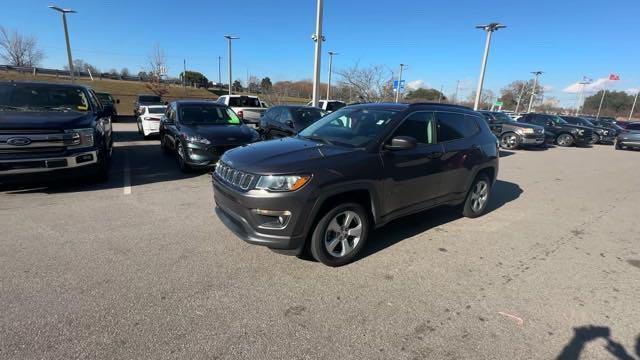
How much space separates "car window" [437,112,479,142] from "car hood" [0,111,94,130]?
19.0ft

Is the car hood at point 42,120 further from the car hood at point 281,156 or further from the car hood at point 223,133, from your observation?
the car hood at point 281,156

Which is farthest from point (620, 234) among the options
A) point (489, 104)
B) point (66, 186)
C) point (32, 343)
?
point (489, 104)

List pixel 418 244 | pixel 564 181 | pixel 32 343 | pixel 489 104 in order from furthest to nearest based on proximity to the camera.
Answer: pixel 489 104 < pixel 564 181 < pixel 418 244 < pixel 32 343

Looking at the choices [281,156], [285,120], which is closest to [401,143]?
[281,156]

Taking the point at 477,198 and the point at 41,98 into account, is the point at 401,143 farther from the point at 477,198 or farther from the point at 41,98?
the point at 41,98

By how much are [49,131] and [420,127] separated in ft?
18.6

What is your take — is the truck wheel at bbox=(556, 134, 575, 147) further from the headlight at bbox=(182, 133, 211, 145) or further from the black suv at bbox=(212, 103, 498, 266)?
the headlight at bbox=(182, 133, 211, 145)

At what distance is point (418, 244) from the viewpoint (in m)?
4.10

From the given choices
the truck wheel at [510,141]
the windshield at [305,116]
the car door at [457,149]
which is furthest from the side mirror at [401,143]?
the truck wheel at [510,141]

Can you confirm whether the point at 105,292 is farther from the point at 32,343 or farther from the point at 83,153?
the point at 83,153

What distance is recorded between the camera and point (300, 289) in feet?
9.95

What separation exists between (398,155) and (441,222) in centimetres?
178

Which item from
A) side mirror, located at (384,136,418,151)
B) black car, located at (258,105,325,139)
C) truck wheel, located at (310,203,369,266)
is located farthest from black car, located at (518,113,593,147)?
truck wheel, located at (310,203,369,266)

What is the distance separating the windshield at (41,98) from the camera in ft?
19.0
